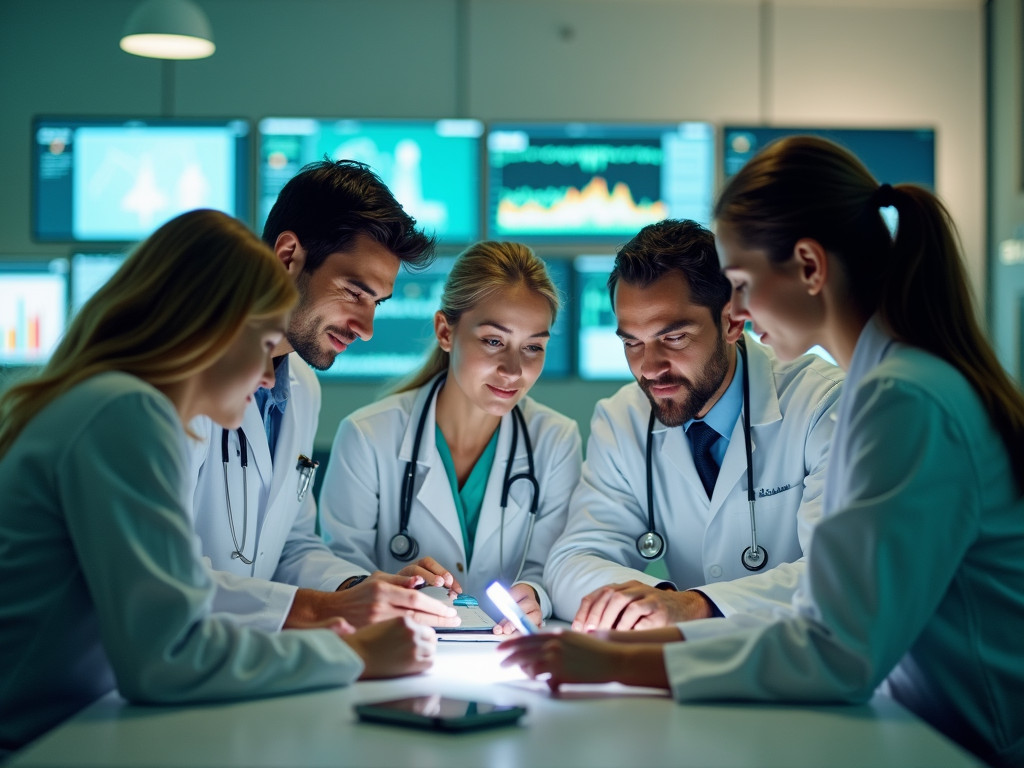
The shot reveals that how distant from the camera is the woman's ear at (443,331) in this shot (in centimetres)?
247

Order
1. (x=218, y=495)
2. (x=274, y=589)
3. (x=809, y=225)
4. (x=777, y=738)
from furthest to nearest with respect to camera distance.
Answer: (x=218, y=495)
(x=274, y=589)
(x=809, y=225)
(x=777, y=738)

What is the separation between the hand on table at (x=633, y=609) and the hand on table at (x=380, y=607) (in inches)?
10.0

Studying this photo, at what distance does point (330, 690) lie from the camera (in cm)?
133

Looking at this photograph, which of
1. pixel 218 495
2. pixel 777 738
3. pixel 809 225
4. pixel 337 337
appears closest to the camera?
pixel 777 738

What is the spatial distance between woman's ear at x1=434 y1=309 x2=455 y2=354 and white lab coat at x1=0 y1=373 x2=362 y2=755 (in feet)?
3.99

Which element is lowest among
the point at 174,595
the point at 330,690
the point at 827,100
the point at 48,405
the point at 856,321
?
the point at 330,690

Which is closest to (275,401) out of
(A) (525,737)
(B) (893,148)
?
(A) (525,737)

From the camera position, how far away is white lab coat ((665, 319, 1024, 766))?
1.20m

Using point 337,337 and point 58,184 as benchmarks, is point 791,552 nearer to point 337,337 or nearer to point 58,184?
point 337,337

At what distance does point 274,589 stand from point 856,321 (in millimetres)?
1059

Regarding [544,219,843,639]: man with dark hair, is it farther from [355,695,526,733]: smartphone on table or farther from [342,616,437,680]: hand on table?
[355,695,526,733]: smartphone on table

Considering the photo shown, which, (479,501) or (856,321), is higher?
(856,321)

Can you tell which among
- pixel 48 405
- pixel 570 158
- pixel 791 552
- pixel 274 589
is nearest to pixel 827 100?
pixel 570 158

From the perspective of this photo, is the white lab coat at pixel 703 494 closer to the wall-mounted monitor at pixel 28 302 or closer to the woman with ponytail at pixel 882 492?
the woman with ponytail at pixel 882 492
